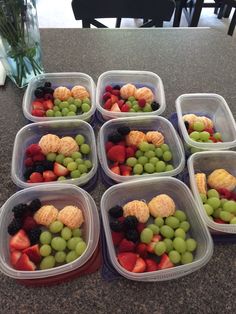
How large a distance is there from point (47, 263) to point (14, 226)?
3.6 inches

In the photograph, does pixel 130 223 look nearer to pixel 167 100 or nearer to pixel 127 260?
pixel 127 260

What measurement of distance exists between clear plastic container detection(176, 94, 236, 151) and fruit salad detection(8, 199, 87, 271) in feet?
1.10

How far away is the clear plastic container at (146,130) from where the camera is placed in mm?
641

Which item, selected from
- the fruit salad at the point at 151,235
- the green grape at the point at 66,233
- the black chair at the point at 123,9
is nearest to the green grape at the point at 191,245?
the fruit salad at the point at 151,235

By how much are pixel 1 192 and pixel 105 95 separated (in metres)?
0.38

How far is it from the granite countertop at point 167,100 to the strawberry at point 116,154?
0.08 meters

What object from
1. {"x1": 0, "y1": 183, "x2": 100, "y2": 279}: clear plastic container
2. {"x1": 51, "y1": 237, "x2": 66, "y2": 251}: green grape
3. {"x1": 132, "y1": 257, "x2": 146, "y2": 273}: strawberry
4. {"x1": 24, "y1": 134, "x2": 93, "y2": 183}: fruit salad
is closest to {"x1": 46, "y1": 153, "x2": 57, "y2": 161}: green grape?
{"x1": 24, "y1": 134, "x2": 93, "y2": 183}: fruit salad

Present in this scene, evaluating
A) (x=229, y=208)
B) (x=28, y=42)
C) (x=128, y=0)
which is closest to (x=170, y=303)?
(x=229, y=208)

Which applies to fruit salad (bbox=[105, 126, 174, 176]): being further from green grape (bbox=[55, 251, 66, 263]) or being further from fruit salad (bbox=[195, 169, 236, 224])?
green grape (bbox=[55, 251, 66, 263])

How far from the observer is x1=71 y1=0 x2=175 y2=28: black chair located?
3.52 ft

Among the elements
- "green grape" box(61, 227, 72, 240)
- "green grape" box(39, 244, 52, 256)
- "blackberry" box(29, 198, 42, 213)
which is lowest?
"green grape" box(39, 244, 52, 256)

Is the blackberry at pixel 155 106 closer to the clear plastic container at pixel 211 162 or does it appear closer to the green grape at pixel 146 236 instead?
the clear plastic container at pixel 211 162

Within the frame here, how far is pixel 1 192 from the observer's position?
25.2 inches

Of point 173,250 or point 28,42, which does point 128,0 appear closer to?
point 28,42
